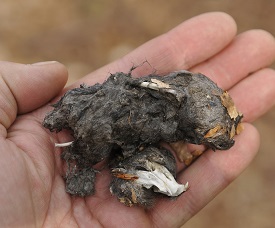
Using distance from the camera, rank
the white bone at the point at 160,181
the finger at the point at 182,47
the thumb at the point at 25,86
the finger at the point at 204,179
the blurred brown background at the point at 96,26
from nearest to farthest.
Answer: the white bone at the point at 160,181 < the thumb at the point at 25,86 < the finger at the point at 204,179 < the finger at the point at 182,47 < the blurred brown background at the point at 96,26

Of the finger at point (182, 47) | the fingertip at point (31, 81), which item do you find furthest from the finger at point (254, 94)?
the fingertip at point (31, 81)

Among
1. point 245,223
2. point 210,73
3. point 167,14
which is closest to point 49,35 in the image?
point 167,14

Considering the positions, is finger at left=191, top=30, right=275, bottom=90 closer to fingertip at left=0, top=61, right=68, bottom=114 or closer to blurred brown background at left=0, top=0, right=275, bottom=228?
blurred brown background at left=0, top=0, right=275, bottom=228

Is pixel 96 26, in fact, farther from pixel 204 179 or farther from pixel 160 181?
pixel 160 181

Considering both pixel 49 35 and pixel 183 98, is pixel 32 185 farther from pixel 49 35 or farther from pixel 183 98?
pixel 49 35

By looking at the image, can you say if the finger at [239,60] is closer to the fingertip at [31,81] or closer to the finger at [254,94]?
the finger at [254,94]

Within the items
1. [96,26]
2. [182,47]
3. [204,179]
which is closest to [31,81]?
[182,47]

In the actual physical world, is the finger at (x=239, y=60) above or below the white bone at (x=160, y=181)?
above
